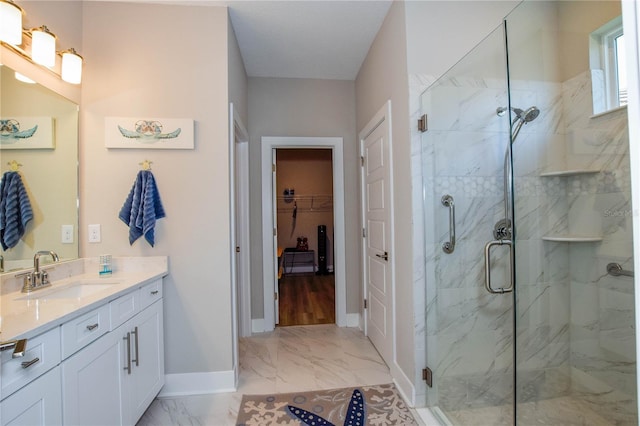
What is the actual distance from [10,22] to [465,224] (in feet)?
8.83

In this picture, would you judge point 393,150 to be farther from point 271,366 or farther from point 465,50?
point 271,366

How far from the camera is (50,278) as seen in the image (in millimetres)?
1650

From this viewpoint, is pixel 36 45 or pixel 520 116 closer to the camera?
pixel 36 45

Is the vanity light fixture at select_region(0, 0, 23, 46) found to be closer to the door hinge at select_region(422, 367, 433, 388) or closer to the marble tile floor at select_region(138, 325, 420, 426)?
Result: the marble tile floor at select_region(138, 325, 420, 426)

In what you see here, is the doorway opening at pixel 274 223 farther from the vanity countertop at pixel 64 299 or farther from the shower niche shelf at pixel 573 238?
the shower niche shelf at pixel 573 238

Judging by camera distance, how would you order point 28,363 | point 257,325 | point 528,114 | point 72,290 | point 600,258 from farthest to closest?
point 257,325 → point 528,114 → point 600,258 → point 72,290 → point 28,363

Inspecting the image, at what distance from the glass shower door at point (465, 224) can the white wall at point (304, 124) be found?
138cm

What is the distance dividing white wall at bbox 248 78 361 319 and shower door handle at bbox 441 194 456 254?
4.58 feet

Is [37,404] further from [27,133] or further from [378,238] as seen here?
[378,238]

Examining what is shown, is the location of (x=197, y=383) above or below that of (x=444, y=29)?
below

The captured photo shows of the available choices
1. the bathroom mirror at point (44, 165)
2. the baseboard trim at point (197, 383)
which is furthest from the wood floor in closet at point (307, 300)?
the bathroom mirror at point (44, 165)

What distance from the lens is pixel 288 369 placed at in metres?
2.32

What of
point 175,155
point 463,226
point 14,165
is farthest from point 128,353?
point 463,226

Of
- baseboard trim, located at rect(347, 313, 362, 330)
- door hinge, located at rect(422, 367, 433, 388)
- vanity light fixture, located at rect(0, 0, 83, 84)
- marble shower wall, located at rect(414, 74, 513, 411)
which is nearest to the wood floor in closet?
baseboard trim, located at rect(347, 313, 362, 330)
